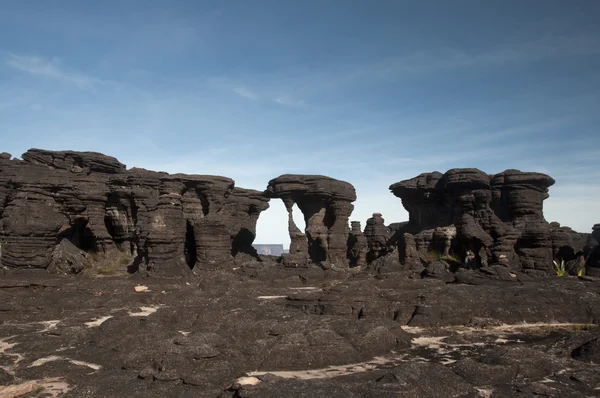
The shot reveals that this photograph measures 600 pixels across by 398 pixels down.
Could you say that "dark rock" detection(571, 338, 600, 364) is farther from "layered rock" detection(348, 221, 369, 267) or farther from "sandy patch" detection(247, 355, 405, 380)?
"layered rock" detection(348, 221, 369, 267)

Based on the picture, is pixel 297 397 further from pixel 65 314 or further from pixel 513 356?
pixel 65 314

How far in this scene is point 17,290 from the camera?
25.2 metres

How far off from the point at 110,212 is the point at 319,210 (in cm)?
1909

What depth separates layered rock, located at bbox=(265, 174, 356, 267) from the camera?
146ft

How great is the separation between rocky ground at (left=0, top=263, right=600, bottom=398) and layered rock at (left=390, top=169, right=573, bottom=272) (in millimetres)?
8667

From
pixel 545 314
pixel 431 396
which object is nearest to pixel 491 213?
pixel 545 314

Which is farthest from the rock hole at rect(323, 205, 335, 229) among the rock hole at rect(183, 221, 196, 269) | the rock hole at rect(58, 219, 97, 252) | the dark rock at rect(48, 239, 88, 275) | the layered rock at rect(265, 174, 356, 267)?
the dark rock at rect(48, 239, 88, 275)

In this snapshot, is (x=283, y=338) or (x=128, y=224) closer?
(x=283, y=338)

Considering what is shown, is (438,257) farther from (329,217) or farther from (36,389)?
(36,389)

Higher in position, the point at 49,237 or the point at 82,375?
the point at 49,237

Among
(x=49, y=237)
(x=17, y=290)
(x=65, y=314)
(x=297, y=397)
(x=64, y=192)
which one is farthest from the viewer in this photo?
(x=64, y=192)

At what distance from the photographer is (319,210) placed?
46844 millimetres

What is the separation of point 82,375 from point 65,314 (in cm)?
955

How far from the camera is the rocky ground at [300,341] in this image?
11.4 meters
